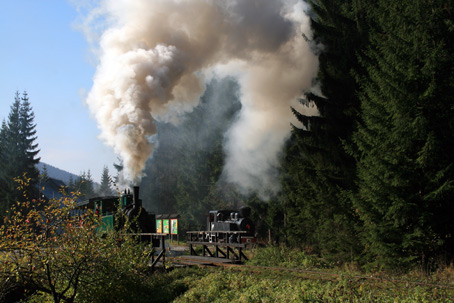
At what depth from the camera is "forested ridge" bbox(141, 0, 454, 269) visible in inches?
432

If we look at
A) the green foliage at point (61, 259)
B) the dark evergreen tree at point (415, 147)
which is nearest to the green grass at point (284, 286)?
the green foliage at point (61, 259)

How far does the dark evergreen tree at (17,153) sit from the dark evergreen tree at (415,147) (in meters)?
39.3

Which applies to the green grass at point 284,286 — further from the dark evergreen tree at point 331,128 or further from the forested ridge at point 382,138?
the dark evergreen tree at point 331,128

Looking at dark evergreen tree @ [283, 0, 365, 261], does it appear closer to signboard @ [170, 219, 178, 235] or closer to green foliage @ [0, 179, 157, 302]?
green foliage @ [0, 179, 157, 302]

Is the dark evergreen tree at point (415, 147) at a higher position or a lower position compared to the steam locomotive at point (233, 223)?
higher

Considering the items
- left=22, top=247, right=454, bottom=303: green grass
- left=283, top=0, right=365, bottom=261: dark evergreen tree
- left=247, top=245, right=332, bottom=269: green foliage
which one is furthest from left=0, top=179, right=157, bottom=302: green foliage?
left=283, top=0, right=365, bottom=261: dark evergreen tree

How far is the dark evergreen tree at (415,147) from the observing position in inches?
427

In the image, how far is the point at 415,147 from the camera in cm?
1132

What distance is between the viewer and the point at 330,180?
596 inches

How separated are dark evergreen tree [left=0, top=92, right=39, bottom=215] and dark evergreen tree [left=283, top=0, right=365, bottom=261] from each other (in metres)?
34.9

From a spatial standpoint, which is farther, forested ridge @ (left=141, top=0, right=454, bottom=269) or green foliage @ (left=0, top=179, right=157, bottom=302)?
forested ridge @ (left=141, top=0, right=454, bottom=269)

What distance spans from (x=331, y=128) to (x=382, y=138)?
4.23 metres

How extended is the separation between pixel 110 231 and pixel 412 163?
8873mm

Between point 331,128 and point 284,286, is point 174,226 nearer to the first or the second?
point 331,128
